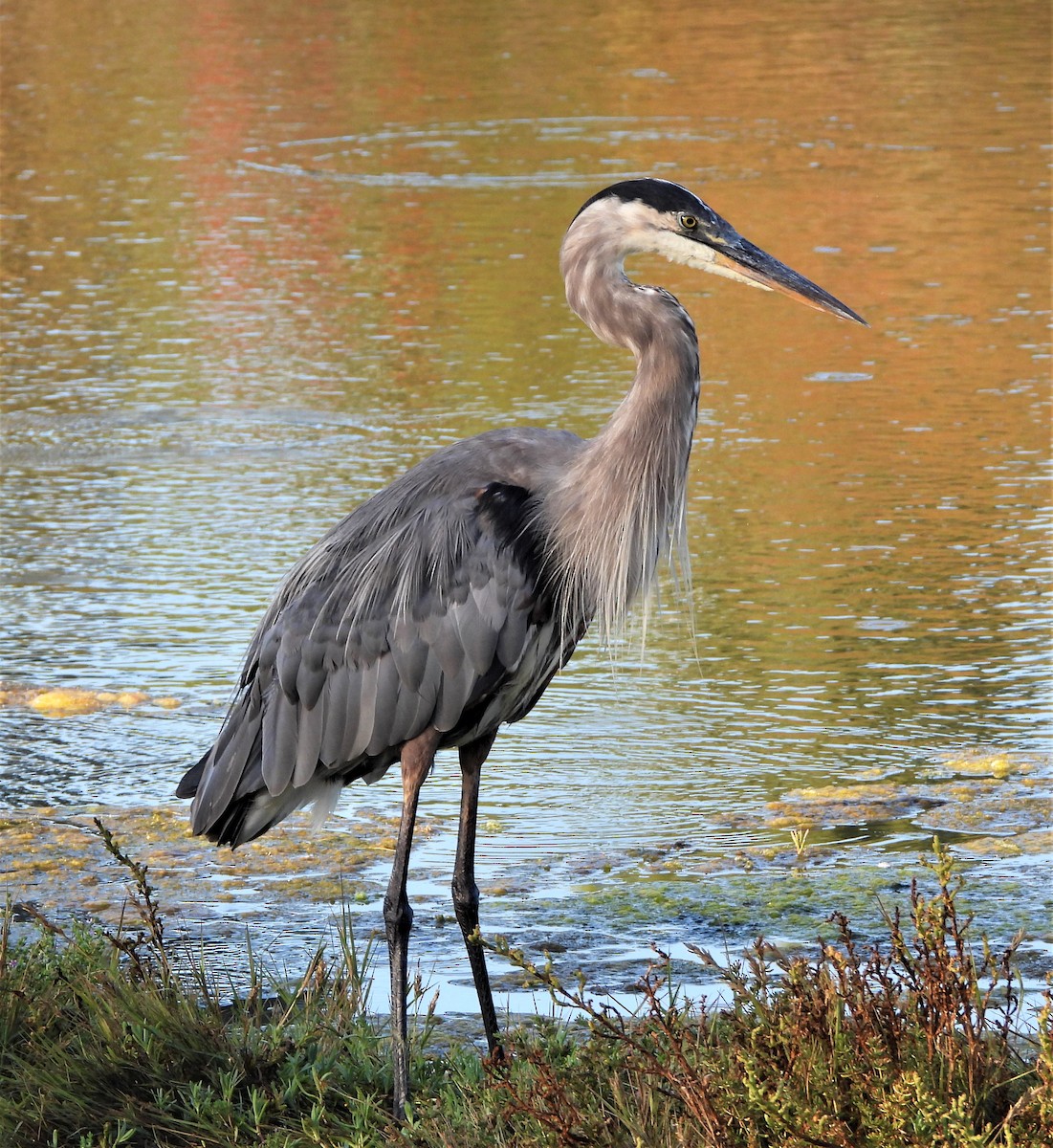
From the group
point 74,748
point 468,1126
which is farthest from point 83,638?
point 468,1126

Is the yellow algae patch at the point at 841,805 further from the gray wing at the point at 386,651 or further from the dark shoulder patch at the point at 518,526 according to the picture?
the dark shoulder patch at the point at 518,526

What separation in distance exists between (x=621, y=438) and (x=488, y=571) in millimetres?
410

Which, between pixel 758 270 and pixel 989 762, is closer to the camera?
pixel 758 270

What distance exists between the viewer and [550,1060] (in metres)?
3.90

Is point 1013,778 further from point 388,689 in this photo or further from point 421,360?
point 421,360

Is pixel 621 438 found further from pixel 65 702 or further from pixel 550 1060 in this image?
pixel 65 702

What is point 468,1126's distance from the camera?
11.9 ft

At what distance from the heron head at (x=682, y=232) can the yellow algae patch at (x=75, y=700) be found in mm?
2832

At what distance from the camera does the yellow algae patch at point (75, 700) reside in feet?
21.6

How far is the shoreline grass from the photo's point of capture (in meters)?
3.22

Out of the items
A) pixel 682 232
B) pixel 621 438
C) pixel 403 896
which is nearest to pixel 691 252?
pixel 682 232

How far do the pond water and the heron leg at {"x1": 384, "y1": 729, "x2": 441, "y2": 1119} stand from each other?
50cm

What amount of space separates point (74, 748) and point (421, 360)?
203 inches

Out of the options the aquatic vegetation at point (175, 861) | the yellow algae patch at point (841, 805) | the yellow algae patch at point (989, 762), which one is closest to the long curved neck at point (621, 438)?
the aquatic vegetation at point (175, 861)
